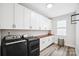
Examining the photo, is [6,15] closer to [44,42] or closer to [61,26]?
[61,26]

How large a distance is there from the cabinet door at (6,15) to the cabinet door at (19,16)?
120mm

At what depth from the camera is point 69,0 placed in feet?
1.28

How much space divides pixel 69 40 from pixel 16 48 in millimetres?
1115

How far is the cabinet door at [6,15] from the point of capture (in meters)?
1.04

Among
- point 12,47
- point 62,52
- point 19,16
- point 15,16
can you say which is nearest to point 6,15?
point 15,16

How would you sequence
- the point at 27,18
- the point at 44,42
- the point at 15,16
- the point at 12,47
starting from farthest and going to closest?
the point at 44,42
the point at 27,18
the point at 15,16
the point at 12,47

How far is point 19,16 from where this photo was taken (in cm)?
139

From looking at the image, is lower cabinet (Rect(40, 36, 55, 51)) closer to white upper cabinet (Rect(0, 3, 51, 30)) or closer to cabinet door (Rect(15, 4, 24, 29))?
white upper cabinet (Rect(0, 3, 51, 30))

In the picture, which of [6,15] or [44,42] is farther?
[44,42]

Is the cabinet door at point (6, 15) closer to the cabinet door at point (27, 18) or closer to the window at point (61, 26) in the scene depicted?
the cabinet door at point (27, 18)

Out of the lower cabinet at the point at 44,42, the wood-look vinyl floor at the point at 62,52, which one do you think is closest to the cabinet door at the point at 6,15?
the wood-look vinyl floor at the point at 62,52

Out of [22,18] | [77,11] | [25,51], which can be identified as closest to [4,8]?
[22,18]

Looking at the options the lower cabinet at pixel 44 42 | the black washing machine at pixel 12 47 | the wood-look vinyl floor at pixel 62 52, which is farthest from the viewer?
the lower cabinet at pixel 44 42

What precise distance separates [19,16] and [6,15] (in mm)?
307
